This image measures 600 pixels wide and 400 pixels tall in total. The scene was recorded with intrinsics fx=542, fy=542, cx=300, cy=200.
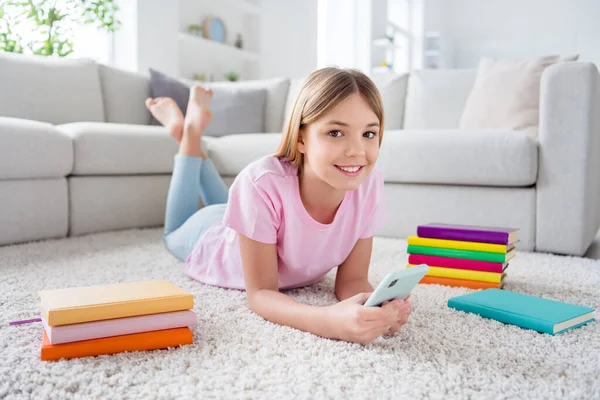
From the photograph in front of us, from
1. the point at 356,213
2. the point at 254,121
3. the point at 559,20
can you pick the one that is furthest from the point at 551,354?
the point at 559,20

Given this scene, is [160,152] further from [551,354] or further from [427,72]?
[551,354]

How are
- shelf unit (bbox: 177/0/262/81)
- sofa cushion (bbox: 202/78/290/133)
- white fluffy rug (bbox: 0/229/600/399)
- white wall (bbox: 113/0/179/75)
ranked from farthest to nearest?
shelf unit (bbox: 177/0/262/81) < white wall (bbox: 113/0/179/75) < sofa cushion (bbox: 202/78/290/133) < white fluffy rug (bbox: 0/229/600/399)

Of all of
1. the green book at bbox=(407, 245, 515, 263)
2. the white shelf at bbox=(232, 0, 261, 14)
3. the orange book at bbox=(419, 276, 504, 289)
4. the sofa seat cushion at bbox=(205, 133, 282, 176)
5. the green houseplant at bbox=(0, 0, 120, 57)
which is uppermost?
the white shelf at bbox=(232, 0, 261, 14)

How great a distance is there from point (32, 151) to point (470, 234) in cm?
166

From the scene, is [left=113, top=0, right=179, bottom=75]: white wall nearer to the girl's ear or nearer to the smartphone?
the girl's ear

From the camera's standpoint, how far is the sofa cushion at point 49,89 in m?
2.67

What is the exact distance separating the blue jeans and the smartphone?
2.79 feet

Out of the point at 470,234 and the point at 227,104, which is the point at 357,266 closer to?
the point at 470,234

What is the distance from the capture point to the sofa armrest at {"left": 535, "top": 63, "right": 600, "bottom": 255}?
6.81 feet

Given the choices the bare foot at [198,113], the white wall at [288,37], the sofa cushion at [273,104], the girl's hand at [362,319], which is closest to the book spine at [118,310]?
the girl's hand at [362,319]

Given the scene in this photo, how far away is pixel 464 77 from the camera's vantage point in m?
3.09

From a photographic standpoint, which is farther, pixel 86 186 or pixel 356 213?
pixel 86 186

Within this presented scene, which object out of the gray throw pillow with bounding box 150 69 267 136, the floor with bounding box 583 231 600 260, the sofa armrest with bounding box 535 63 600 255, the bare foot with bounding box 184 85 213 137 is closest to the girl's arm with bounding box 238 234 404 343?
the bare foot with bounding box 184 85 213 137

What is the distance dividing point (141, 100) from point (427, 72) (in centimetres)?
173
